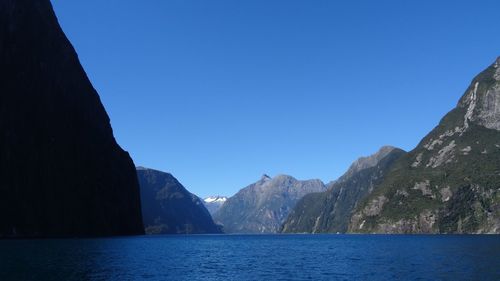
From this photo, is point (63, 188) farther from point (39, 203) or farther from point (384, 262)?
point (384, 262)

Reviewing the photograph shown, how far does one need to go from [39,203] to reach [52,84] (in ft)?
167

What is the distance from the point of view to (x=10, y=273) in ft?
186

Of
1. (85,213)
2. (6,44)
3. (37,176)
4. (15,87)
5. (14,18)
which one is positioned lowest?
(85,213)

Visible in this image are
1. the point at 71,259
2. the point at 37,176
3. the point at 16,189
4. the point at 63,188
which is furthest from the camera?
the point at 63,188

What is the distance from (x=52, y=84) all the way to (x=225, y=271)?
507 feet

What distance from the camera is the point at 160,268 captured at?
72.3m

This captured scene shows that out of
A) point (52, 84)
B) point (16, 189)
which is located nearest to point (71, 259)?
point (16, 189)

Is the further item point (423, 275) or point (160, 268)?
point (160, 268)

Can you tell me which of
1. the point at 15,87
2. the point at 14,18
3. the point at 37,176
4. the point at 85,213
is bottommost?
the point at 85,213

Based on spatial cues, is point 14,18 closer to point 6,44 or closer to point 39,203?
point 6,44

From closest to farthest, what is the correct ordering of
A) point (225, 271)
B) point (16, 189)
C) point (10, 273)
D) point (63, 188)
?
point (10, 273)
point (225, 271)
point (16, 189)
point (63, 188)

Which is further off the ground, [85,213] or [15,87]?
[15,87]

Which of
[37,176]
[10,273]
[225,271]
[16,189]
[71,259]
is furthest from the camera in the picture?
[37,176]

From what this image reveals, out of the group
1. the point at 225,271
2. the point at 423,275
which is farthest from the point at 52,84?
the point at 423,275
